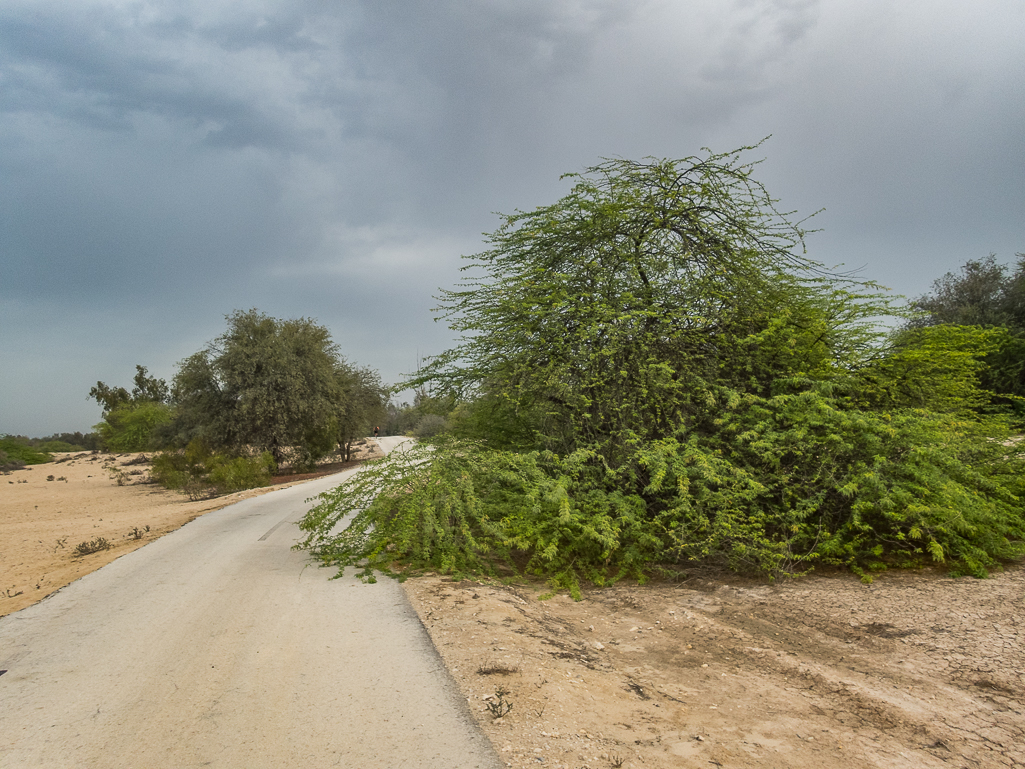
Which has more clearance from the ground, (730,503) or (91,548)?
(730,503)

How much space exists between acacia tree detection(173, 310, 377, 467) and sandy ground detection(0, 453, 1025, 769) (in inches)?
913

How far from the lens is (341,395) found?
3600cm

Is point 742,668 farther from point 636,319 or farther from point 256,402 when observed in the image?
point 256,402

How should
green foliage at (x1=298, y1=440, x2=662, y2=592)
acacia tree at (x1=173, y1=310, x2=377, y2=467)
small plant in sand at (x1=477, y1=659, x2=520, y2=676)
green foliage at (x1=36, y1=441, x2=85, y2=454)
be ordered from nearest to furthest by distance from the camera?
small plant in sand at (x1=477, y1=659, x2=520, y2=676), green foliage at (x1=298, y1=440, x2=662, y2=592), acacia tree at (x1=173, y1=310, x2=377, y2=467), green foliage at (x1=36, y1=441, x2=85, y2=454)

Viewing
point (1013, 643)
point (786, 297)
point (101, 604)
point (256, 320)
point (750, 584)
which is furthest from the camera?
point (256, 320)

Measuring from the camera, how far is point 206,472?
88.9ft

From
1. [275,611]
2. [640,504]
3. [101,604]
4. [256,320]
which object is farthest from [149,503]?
[640,504]

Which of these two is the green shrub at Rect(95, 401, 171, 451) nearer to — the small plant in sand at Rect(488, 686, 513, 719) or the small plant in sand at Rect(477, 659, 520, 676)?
the small plant in sand at Rect(477, 659, 520, 676)

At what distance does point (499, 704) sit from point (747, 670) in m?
2.39

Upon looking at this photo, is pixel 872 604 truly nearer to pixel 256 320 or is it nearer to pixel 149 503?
pixel 149 503

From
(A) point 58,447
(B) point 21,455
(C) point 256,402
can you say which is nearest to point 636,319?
(C) point 256,402

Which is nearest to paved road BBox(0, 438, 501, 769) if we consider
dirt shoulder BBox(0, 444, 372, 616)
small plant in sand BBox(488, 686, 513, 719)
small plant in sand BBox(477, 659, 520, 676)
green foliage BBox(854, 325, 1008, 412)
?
small plant in sand BBox(488, 686, 513, 719)

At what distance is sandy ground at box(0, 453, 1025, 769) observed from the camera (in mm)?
3877

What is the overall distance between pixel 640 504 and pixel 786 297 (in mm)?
4782
